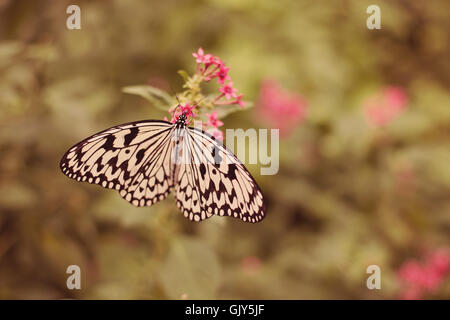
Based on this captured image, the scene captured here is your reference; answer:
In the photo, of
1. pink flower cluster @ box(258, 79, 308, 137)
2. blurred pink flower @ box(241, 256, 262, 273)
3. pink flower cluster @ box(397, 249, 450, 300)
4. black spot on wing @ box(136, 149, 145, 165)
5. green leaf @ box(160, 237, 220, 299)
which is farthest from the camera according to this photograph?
pink flower cluster @ box(258, 79, 308, 137)

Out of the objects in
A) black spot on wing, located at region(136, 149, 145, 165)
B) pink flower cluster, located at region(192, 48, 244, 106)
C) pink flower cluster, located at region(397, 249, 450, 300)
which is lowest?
pink flower cluster, located at region(397, 249, 450, 300)

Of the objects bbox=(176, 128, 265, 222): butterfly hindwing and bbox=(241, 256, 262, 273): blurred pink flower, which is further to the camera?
bbox=(241, 256, 262, 273): blurred pink flower

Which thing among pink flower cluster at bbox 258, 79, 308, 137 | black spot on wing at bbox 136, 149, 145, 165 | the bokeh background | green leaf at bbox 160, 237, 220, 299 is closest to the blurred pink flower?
the bokeh background

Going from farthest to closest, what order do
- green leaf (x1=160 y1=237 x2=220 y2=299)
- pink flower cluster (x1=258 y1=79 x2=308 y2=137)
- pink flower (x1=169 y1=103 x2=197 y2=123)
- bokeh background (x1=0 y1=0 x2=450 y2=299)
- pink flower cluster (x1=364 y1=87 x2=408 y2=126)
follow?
pink flower cluster (x1=258 y1=79 x2=308 y2=137) → pink flower cluster (x1=364 y1=87 x2=408 y2=126) → bokeh background (x1=0 y1=0 x2=450 y2=299) → green leaf (x1=160 y1=237 x2=220 y2=299) → pink flower (x1=169 y1=103 x2=197 y2=123)

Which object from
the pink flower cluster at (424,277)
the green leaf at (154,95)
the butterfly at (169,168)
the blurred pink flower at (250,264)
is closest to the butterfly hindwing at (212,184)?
the butterfly at (169,168)

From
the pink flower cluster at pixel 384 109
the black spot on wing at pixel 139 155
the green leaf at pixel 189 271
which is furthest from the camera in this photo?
the pink flower cluster at pixel 384 109

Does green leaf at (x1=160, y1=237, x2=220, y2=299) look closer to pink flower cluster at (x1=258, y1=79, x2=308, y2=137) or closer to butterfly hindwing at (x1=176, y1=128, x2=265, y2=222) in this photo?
butterfly hindwing at (x1=176, y1=128, x2=265, y2=222)

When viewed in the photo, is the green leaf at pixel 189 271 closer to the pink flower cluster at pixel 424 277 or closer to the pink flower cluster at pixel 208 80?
the pink flower cluster at pixel 208 80
